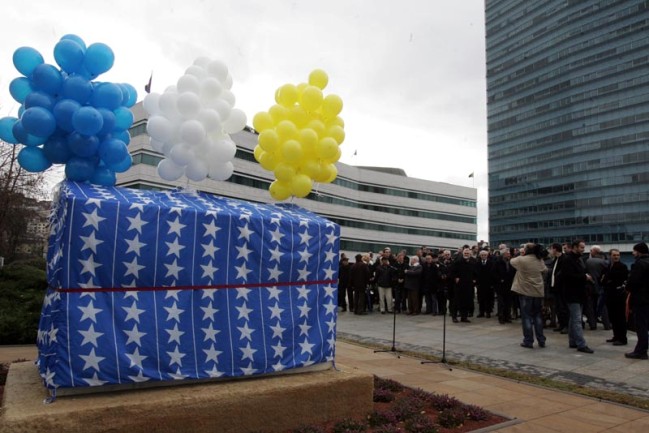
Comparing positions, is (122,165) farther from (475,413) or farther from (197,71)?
(475,413)

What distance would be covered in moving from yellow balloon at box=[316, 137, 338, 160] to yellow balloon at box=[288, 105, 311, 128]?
1.11 feet

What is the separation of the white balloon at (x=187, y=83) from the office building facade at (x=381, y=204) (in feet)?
165

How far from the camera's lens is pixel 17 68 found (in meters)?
4.59

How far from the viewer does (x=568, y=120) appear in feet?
371

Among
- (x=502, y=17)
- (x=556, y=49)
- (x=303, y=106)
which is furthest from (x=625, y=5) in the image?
(x=303, y=106)

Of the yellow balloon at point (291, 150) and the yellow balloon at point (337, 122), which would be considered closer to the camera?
the yellow balloon at point (291, 150)

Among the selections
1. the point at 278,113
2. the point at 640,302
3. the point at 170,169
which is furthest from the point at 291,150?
the point at 640,302

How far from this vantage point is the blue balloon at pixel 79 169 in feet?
15.5

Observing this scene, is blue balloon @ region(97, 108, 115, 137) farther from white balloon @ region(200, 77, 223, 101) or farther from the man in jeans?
the man in jeans

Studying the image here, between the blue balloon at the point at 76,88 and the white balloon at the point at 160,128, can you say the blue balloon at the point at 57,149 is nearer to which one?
the blue balloon at the point at 76,88

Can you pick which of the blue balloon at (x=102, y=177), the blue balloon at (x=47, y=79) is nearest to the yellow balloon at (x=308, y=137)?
the blue balloon at (x=102, y=177)

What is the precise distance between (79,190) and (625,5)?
12996cm

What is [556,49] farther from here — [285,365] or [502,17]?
[285,365]

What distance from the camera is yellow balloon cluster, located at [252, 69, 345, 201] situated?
5.75m
